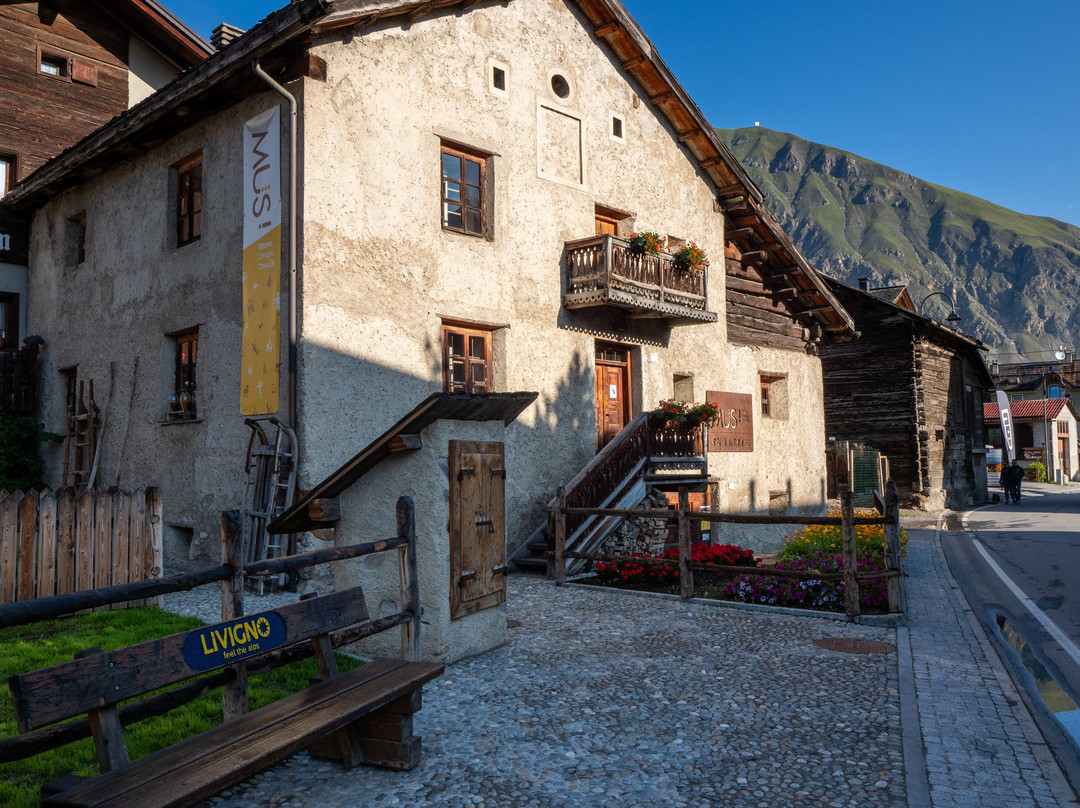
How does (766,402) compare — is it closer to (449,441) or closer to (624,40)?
(624,40)

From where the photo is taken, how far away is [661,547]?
544 inches

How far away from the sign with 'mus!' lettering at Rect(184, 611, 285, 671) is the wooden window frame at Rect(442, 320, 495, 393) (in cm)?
834

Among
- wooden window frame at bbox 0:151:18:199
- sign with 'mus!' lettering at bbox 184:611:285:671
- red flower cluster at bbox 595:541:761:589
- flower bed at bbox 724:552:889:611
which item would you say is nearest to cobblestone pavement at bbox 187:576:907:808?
sign with 'mus!' lettering at bbox 184:611:285:671

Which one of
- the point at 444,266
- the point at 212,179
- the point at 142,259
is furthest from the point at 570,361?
the point at 142,259

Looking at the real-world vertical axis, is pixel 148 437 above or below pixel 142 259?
below

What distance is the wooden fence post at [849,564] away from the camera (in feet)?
28.5

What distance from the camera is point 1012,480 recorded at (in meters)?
31.0

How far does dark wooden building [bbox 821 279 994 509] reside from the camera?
26109mm

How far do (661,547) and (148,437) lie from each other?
28.8ft

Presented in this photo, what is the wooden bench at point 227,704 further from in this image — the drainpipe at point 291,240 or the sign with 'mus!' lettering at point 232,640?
the drainpipe at point 291,240

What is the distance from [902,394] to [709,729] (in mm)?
23909

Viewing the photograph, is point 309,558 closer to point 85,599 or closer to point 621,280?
point 85,599

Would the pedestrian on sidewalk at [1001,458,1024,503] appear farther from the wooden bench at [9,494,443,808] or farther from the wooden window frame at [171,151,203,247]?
the wooden bench at [9,494,443,808]

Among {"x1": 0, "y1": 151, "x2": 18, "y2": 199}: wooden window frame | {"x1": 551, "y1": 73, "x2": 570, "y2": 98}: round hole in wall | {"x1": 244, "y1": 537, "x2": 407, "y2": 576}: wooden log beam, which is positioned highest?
{"x1": 551, "y1": 73, "x2": 570, "y2": 98}: round hole in wall
